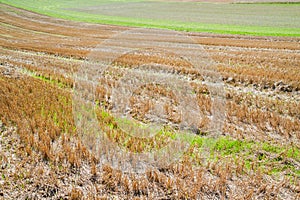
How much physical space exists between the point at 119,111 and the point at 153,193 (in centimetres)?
370

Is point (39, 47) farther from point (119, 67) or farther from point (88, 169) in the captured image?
point (88, 169)

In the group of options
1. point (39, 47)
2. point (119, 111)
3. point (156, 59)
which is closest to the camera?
point (119, 111)

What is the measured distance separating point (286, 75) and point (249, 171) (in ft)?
24.2

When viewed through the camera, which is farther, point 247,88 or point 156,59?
point 156,59

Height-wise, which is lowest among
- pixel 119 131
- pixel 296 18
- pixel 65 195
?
pixel 65 195

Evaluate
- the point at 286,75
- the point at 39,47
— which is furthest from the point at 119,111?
the point at 39,47

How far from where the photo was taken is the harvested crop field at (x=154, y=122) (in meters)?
4.78

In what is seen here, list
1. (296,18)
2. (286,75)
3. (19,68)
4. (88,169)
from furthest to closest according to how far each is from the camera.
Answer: (296,18)
(19,68)
(286,75)
(88,169)

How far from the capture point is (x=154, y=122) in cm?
731

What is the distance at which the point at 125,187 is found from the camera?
469 cm

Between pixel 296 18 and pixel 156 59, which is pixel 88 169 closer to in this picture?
pixel 156 59

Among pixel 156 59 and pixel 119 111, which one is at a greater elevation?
pixel 156 59

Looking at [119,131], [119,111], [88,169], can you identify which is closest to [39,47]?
[119,111]

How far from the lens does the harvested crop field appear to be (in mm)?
4777
